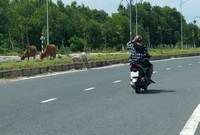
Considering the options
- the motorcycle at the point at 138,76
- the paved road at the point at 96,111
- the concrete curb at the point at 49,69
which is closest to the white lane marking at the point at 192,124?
the paved road at the point at 96,111

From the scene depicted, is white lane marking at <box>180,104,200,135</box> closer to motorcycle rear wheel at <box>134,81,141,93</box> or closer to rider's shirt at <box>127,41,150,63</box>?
motorcycle rear wheel at <box>134,81,141,93</box>

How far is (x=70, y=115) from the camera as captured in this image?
22.9 feet

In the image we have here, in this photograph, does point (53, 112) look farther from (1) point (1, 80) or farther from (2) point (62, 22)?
(2) point (62, 22)

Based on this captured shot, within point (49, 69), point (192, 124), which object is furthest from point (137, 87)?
point (49, 69)

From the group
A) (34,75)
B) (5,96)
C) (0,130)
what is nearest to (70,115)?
(0,130)

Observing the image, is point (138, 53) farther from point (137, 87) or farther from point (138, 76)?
point (137, 87)

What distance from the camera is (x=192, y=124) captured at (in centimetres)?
607

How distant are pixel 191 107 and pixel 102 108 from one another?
200 centimetres

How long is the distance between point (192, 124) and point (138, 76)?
4094 mm

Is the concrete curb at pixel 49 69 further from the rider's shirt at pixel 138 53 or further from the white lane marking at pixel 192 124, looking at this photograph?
the white lane marking at pixel 192 124

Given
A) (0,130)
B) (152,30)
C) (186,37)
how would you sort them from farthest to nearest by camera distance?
(186,37)
(152,30)
(0,130)

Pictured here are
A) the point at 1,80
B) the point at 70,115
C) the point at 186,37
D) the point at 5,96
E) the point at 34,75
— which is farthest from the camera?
the point at 186,37

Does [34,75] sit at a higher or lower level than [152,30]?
lower

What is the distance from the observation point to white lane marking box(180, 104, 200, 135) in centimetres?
550
